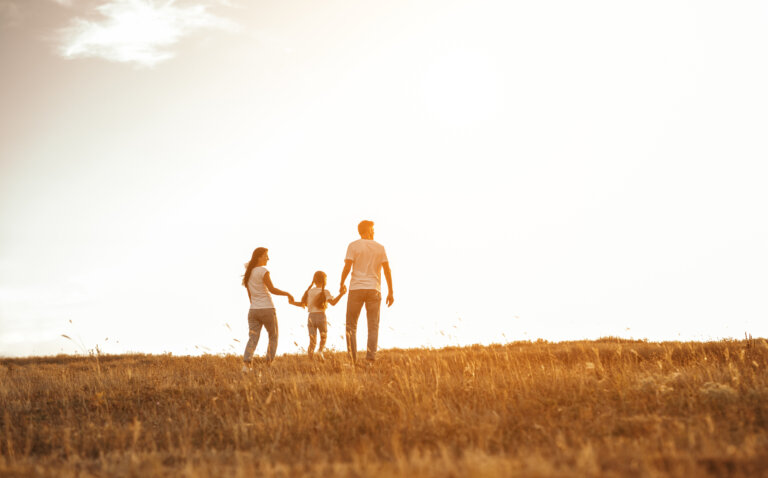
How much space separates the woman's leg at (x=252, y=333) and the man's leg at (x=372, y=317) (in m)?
2.25

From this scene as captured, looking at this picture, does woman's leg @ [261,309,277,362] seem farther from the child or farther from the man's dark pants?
the child

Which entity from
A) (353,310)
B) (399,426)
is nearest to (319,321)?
(353,310)

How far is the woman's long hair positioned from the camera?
11938mm

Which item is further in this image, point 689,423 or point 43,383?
point 43,383

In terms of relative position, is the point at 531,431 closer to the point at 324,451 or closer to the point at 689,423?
the point at 689,423

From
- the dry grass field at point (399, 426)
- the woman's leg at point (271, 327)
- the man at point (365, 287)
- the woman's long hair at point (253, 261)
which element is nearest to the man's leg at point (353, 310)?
the man at point (365, 287)

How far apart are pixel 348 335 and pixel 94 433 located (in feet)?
16.9

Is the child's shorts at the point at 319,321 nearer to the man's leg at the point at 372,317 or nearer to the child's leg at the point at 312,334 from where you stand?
the child's leg at the point at 312,334

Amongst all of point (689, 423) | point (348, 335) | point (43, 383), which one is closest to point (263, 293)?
Answer: point (348, 335)

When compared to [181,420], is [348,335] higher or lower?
higher

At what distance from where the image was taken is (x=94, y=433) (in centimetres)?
706

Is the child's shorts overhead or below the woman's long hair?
below

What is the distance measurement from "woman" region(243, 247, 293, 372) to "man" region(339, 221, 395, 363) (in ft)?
4.90

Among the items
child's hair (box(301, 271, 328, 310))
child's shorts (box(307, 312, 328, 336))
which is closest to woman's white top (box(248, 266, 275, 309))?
child's hair (box(301, 271, 328, 310))
